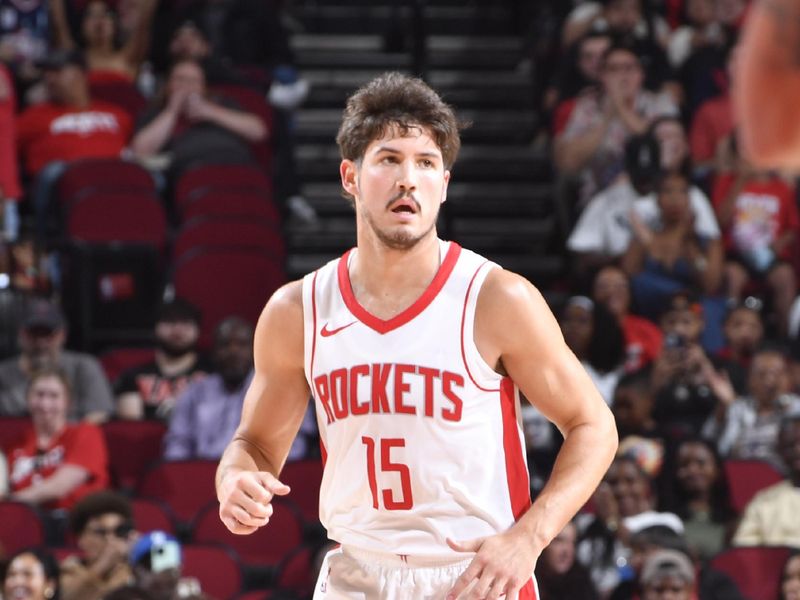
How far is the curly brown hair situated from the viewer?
3205 mm

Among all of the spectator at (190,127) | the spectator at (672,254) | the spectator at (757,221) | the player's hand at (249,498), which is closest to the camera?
the player's hand at (249,498)

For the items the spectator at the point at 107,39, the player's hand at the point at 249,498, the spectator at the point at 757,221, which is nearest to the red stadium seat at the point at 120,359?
the spectator at the point at 107,39

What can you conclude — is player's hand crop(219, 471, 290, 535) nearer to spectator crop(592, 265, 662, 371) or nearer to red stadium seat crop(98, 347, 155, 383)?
red stadium seat crop(98, 347, 155, 383)

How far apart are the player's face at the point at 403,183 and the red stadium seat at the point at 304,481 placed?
13.0 feet

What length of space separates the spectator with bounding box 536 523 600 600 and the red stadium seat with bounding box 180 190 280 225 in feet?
10.9

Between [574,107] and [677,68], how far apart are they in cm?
118

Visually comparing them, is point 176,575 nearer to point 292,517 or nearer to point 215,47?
point 292,517

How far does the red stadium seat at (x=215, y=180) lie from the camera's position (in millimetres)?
9203

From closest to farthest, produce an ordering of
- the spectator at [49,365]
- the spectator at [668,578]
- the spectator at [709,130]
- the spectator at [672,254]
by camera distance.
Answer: the spectator at [668,578]
the spectator at [49,365]
the spectator at [672,254]
the spectator at [709,130]

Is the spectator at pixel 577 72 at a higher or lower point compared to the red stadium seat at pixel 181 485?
higher

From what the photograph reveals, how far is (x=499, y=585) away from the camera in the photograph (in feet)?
9.68

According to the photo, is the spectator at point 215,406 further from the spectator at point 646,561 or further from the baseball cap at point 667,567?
the baseball cap at point 667,567

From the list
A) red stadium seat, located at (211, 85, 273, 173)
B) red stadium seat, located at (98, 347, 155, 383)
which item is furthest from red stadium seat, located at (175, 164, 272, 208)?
red stadium seat, located at (98, 347, 155, 383)

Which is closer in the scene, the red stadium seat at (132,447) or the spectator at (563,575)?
the spectator at (563,575)
